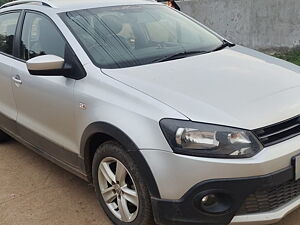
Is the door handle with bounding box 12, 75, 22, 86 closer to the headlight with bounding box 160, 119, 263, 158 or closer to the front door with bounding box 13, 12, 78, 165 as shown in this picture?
the front door with bounding box 13, 12, 78, 165

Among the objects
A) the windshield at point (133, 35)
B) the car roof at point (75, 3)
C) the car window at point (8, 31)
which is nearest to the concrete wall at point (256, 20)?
the windshield at point (133, 35)

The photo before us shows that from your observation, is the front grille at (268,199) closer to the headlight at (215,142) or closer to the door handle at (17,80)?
the headlight at (215,142)

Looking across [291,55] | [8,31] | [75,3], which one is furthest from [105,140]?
[291,55]

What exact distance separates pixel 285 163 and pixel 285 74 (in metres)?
0.88

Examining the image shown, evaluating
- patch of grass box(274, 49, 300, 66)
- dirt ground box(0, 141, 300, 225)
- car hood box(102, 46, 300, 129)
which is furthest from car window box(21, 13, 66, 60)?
patch of grass box(274, 49, 300, 66)

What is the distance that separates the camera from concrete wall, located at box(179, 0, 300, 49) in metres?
7.82

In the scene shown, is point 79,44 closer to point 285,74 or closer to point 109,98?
point 109,98

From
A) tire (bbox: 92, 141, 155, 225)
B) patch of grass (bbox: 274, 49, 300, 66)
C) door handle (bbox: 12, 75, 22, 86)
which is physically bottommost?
patch of grass (bbox: 274, 49, 300, 66)

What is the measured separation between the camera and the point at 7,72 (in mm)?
4098

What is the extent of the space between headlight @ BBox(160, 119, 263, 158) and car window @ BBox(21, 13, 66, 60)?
1407mm

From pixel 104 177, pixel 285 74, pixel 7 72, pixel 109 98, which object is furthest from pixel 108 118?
pixel 7 72

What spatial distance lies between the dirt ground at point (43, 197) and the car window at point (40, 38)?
114cm

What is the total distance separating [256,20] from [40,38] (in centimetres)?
539

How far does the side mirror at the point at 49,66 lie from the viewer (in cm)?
312
